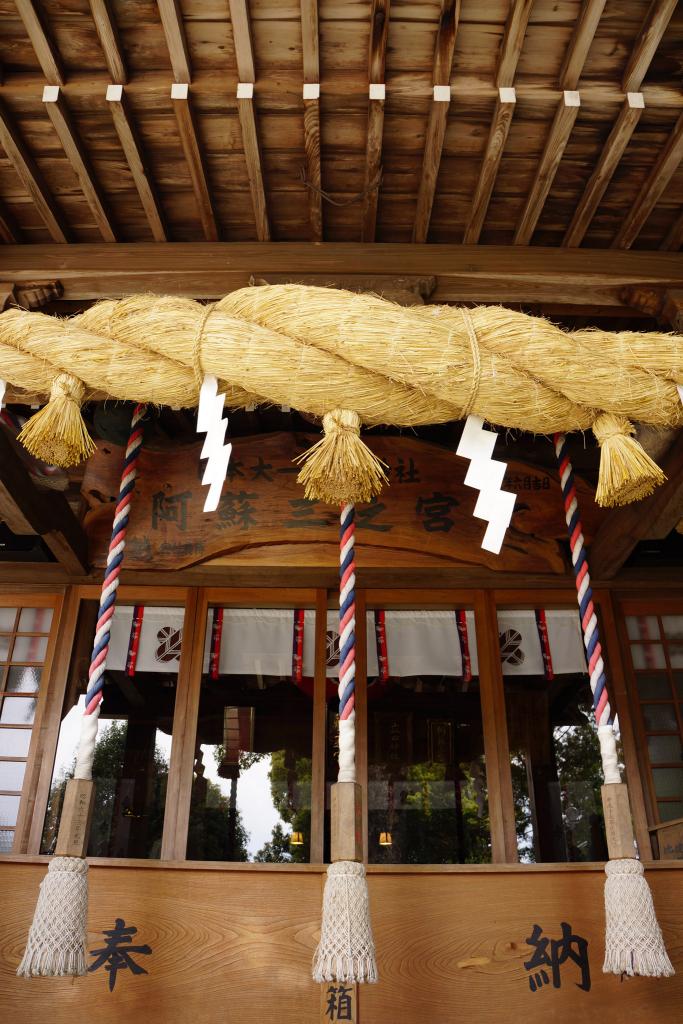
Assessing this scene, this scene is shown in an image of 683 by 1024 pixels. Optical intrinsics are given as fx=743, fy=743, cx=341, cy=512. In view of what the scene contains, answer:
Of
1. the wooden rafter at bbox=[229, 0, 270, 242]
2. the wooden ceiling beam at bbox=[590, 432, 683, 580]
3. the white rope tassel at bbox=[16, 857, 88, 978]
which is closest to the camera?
the white rope tassel at bbox=[16, 857, 88, 978]

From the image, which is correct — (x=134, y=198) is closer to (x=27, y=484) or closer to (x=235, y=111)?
(x=235, y=111)

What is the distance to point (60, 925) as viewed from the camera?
7.70 ft

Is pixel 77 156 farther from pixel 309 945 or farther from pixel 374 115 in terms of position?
pixel 309 945

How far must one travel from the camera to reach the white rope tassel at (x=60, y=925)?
2.29 m

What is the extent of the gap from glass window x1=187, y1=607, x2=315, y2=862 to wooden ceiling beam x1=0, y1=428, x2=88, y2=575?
231cm

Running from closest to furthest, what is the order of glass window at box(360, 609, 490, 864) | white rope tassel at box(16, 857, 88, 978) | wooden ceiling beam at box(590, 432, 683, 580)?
white rope tassel at box(16, 857, 88, 978), wooden ceiling beam at box(590, 432, 683, 580), glass window at box(360, 609, 490, 864)

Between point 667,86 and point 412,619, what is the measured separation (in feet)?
10.9

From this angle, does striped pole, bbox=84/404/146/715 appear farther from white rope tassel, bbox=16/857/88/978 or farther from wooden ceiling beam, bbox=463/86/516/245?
wooden ceiling beam, bbox=463/86/516/245

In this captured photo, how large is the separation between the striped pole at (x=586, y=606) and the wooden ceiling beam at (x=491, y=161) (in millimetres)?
955

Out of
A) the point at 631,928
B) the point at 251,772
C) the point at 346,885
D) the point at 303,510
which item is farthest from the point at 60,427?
the point at 251,772

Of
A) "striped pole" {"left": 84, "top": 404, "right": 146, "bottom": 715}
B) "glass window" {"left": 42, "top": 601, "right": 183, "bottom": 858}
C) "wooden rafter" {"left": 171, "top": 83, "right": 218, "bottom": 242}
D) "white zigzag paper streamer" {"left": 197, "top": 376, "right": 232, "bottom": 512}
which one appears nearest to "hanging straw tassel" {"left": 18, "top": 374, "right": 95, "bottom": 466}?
"striped pole" {"left": 84, "top": 404, "right": 146, "bottom": 715}

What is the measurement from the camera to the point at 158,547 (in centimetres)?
447

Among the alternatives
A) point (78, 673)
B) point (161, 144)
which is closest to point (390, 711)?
point (78, 673)

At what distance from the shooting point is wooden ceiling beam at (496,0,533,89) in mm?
2369
